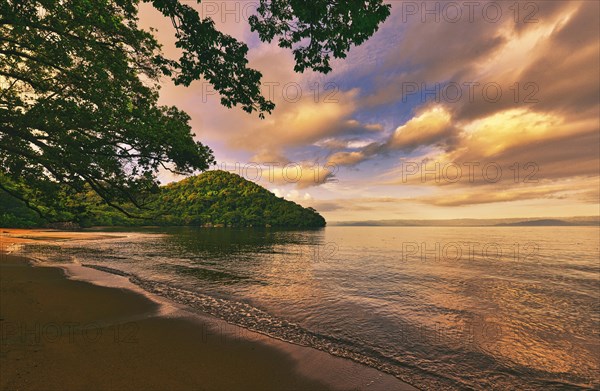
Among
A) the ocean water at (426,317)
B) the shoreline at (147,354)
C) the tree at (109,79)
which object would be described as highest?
the tree at (109,79)

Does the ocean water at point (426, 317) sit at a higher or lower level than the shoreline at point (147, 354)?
lower

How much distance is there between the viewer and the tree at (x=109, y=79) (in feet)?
18.2

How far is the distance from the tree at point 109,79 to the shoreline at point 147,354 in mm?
4436

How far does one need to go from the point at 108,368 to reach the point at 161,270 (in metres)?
19.7

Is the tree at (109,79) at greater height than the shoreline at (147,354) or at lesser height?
greater

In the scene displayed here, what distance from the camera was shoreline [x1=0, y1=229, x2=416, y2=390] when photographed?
242 inches

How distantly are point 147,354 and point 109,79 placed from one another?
31.7 ft

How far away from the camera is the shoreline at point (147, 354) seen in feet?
20.2

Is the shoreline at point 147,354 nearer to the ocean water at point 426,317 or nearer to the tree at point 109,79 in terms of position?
the ocean water at point 426,317

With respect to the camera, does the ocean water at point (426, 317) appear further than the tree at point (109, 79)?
Yes

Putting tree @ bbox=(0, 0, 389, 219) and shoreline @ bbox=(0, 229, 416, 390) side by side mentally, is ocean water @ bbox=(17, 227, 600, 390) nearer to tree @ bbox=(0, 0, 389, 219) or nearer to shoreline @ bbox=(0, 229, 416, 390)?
shoreline @ bbox=(0, 229, 416, 390)

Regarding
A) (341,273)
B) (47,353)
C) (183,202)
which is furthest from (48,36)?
(183,202)

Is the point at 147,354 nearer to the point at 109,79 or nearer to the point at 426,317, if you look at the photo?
the point at 109,79

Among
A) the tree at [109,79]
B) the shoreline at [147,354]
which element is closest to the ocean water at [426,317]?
the shoreline at [147,354]
